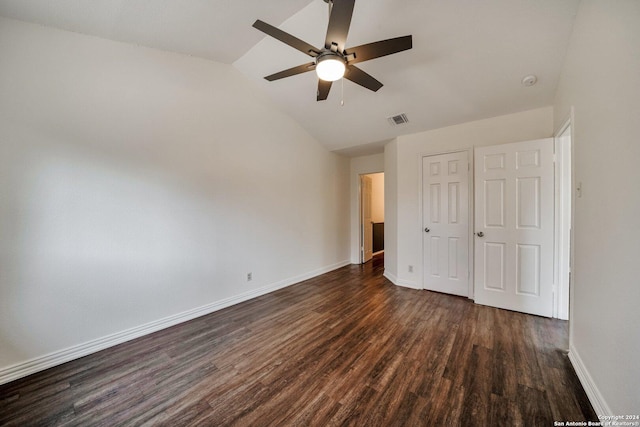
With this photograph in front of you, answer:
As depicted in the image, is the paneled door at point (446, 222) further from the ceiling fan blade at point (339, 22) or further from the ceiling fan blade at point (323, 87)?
the ceiling fan blade at point (339, 22)

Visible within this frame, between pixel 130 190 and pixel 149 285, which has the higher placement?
pixel 130 190

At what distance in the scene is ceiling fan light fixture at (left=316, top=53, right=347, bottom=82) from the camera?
1.71 meters

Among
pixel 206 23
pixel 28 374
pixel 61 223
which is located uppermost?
pixel 206 23

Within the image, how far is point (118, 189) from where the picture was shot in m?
2.29

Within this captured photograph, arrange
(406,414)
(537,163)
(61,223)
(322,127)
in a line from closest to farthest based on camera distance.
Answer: (406,414) < (61,223) < (537,163) < (322,127)

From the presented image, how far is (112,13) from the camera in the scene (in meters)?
1.93

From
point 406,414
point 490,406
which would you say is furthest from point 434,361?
point 406,414

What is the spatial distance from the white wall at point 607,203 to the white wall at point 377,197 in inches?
173

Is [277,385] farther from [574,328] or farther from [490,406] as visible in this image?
[574,328]

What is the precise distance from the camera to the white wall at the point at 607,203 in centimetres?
118

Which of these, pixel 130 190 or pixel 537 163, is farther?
pixel 537 163

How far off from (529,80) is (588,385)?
2734 mm

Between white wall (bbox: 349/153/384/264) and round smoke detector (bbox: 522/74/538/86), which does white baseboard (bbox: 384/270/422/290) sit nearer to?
white wall (bbox: 349/153/384/264)

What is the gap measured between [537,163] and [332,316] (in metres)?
3.02
